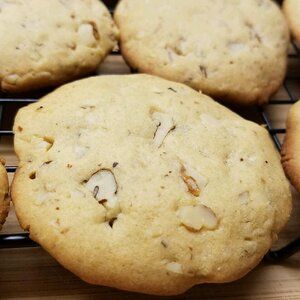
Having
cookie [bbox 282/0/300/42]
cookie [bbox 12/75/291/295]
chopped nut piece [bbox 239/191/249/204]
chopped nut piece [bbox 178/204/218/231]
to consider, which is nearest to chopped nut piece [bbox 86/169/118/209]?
cookie [bbox 12/75/291/295]

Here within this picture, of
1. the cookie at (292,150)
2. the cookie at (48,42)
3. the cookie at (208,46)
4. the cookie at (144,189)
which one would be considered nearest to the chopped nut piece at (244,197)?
the cookie at (144,189)

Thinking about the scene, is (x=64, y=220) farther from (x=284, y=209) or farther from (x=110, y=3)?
(x=110, y=3)

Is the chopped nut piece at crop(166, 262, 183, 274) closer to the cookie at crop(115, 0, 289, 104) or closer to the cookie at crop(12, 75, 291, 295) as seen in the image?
the cookie at crop(12, 75, 291, 295)

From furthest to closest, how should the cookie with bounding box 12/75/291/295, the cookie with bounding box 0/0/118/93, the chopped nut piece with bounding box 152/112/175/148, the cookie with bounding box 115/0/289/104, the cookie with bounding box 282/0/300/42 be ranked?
the cookie with bounding box 282/0/300/42 → the cookie with bounding box 115/0/289/104 → the cookie with bounding box 0/0/118/93 → the chopped nut piece with bounding box 152/112/175/148 → the cookie with bounding box 12/75/291/295

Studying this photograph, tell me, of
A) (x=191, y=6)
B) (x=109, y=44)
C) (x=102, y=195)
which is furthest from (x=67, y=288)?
(x=191, y=6)

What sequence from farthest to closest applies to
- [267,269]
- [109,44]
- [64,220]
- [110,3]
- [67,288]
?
1. [110,3]
2. [109,44]
3. [267,269]
4. [67,288]
5. [64,220]

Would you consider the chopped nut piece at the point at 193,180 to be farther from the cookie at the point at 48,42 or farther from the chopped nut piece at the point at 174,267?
the cookie at the point at 48,42

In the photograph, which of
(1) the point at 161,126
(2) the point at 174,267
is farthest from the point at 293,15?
(2) the point at 174,267
